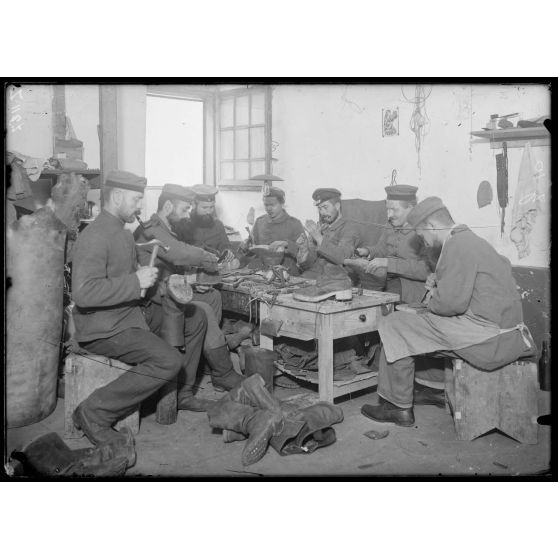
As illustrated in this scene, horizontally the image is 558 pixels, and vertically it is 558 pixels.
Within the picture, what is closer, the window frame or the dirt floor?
the dirt floor

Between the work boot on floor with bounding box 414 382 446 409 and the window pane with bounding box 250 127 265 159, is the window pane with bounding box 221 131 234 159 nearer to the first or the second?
the window pane with bounding box 250 127 265 159

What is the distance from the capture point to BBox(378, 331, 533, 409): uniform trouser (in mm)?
4766

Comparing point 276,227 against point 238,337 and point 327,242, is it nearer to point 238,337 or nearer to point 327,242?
point 327,242

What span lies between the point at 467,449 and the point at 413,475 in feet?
1.63

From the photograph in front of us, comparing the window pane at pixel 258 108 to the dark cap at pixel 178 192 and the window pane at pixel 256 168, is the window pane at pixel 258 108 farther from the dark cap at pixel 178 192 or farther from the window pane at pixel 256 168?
the dark cap at pixel 178 192

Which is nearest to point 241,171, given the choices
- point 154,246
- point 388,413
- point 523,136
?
point 154,246

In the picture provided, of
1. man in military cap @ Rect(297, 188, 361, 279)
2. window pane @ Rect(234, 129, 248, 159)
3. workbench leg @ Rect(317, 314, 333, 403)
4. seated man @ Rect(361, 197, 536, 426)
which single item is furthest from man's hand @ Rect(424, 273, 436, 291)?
window pane @ Rect(234, 129, 248, 159)

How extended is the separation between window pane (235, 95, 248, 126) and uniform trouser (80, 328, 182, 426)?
1811 mm

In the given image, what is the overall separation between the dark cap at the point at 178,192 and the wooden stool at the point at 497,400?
7.87 feet

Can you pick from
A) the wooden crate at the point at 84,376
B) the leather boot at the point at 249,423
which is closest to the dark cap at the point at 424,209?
the leather boot at the point at 249,423

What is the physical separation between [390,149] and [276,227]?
3.68 feet
